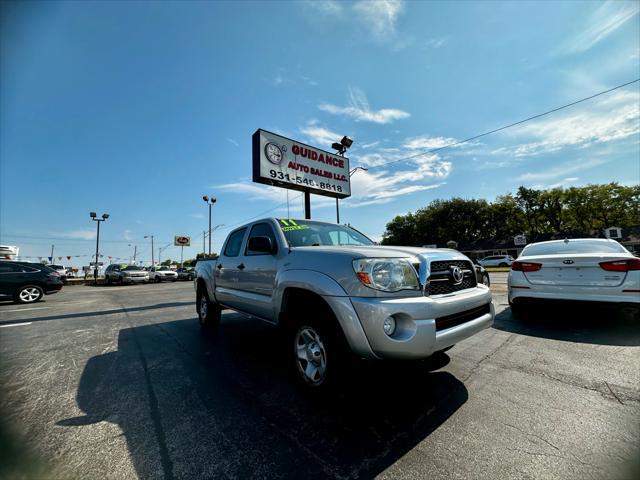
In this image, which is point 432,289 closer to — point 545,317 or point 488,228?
point 545,317

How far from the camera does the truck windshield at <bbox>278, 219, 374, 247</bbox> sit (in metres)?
3.54

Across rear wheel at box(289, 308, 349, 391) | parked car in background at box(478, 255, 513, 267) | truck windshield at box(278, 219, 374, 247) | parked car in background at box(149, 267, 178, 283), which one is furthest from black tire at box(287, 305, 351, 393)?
parked car in background at box(478, 255, 513, 267)

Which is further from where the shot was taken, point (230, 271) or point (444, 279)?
point (230, 271)

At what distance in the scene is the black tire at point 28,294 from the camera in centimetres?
1043

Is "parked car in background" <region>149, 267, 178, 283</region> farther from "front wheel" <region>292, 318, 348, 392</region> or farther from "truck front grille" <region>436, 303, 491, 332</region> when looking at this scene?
"truck front grille" <region>436, 303, 491, 332</region>

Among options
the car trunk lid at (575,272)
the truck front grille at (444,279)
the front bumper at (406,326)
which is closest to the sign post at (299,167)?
the car trunk lid at (575,272)

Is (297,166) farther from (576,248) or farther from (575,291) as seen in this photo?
(575,291)

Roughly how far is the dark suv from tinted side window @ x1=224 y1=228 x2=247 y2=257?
11.0 metres

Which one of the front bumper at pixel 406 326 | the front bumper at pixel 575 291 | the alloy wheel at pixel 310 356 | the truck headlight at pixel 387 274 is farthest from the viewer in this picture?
the front bumper at pixel 575 291

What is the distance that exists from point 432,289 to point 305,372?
1409mm

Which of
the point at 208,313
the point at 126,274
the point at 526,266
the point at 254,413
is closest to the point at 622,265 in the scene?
the point at 526,266

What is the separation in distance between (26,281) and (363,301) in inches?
561

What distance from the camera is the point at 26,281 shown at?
1048 centimetres

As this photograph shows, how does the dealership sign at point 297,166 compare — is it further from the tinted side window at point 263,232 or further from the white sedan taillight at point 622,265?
the white sedan taillight at point 622,265
